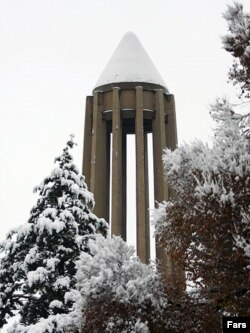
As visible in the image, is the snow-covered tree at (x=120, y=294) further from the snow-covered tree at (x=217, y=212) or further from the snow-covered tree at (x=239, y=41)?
the snow-covered tree at (x=239, y=41)

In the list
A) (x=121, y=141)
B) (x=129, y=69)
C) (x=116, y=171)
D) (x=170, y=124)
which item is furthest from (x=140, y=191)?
(x=129, y=69)

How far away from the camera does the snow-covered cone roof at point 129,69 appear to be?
2445 cm

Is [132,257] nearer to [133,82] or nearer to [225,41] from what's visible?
[225,41]

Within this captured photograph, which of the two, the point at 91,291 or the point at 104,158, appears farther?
the point at 104,158

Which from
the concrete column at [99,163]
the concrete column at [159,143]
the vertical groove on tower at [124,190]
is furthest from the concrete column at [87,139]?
the concrete column at [159,143]

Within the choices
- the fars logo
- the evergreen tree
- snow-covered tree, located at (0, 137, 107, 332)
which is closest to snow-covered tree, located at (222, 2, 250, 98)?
the evergreen tree

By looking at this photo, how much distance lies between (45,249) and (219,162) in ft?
19.0

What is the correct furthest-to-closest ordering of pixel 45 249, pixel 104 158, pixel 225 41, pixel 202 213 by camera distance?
pixel 104 158 → pixel 45 249 → pixel 225 41 → pixel 202 213

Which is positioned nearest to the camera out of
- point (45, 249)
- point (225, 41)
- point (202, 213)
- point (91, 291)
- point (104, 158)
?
point (202, 213)

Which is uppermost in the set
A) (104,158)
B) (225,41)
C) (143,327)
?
(104,158)

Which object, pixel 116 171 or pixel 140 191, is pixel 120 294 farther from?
pixel 116 171

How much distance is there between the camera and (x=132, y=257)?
7770 mm

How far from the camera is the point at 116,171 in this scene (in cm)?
2216

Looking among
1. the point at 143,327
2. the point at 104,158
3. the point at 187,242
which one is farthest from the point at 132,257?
the point at 104,158
